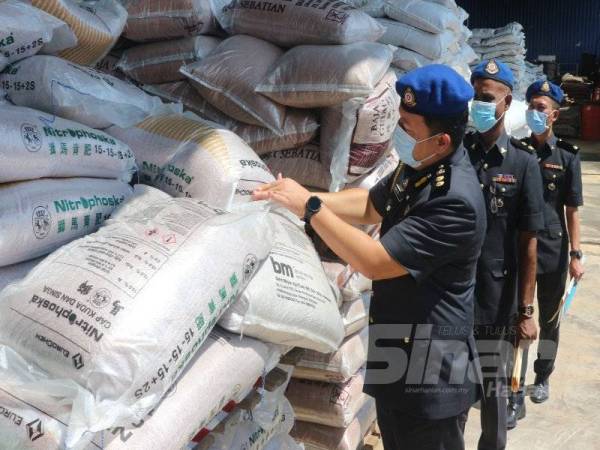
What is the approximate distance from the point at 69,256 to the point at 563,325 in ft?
11.4

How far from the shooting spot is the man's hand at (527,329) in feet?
9.08

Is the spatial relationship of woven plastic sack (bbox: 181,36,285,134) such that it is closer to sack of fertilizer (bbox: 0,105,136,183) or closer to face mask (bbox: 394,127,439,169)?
sack of fertilizer (bbox: 0,105,136,183)

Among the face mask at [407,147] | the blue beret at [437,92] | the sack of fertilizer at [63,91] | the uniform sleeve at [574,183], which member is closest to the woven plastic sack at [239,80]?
the sack of fertilizer at [63,91]

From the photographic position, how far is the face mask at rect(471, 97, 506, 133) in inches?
107

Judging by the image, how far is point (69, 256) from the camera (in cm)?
159

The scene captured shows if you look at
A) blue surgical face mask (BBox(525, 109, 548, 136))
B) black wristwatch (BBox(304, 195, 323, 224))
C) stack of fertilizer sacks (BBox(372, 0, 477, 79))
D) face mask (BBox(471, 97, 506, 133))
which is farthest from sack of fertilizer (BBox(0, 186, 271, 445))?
stack of fertilizer sacks (BBox(372, 0, 477, 79))

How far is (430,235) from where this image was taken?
1757 millimetres

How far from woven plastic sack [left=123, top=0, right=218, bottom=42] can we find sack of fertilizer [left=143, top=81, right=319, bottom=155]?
0.21 m

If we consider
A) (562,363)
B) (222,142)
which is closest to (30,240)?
(222,142)

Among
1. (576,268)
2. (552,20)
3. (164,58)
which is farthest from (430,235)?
(552,20)

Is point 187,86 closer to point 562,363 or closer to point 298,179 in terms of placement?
point 298,179

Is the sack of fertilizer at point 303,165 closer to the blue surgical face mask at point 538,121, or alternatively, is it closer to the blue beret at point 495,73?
the blue beret at point 495,73

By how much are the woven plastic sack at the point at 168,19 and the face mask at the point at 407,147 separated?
119cm

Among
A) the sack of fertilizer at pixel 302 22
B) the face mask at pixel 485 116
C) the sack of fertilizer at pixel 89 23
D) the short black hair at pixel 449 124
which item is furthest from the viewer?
the face mask at pixel 485 116
